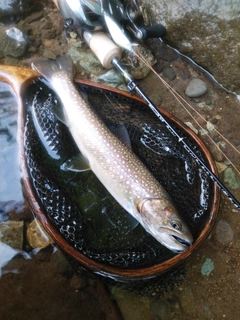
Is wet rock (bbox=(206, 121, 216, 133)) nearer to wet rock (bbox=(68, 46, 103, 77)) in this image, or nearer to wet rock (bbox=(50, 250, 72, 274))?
wet rock (bbox=(68, 46, 103, 77))

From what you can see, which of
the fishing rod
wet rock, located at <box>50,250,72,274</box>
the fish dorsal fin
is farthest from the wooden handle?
wet rock, located at <box>50,250,72,274</box>

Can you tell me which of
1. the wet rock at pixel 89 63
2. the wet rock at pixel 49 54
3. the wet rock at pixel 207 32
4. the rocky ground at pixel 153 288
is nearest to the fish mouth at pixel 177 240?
the rocky ground at pixel 153 288

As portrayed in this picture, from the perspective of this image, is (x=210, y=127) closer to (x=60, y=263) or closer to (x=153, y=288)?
(x=153, y=288)

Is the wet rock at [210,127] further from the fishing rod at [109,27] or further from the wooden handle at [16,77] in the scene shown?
the wooden handle at [16,77]

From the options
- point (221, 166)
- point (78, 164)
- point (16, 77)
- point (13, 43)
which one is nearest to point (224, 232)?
point (221, 166)

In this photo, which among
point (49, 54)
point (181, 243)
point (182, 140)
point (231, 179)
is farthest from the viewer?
point (49, 54)
